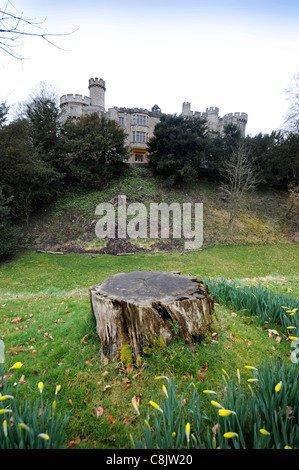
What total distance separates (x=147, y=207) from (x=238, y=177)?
750 cm

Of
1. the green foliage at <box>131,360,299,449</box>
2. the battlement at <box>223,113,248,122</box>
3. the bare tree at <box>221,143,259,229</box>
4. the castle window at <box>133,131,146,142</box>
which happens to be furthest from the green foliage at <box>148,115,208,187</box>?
the green foliage at <box>131,360,299,449</box>

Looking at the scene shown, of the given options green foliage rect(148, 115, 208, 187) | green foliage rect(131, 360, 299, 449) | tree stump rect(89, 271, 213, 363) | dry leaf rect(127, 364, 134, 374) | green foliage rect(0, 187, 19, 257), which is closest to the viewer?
green foliage rect(131, 360, 299, 449)

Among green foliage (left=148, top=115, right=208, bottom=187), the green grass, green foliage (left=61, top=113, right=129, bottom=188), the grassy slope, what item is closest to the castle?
green foliage (left=148, top=115, right=208, bottom=187)

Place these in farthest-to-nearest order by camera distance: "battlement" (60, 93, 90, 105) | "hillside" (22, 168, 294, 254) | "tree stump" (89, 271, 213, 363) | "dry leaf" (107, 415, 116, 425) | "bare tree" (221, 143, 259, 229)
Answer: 1. "battlement" (60, 93, 90, 105)
2. "bare tree" (221, 143, 259, 229)
3. "hillside" (22, 168, 294, 254)
4. "tree stump" (89, 271, 213, 363)
5. "dry leaf" (107, 415, 116, 425)

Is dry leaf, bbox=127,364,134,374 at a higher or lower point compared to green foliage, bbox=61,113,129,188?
lower

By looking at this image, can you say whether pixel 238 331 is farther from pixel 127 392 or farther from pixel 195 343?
pixel 127 392

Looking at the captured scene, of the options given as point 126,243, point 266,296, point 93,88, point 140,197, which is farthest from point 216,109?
point 266,296

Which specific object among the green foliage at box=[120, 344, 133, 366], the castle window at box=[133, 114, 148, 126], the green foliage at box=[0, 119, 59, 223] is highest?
the castle window at box=[133, 114, 148, 126]

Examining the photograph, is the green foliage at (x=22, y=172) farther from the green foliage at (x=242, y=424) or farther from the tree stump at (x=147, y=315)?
the green foliage at (x=242, y=424)

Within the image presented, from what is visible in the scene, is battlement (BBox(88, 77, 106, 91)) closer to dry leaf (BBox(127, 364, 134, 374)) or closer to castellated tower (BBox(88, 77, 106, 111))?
castellated tower (BBox(88, 77, 106, 111))

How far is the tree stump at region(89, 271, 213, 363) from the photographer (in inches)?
101

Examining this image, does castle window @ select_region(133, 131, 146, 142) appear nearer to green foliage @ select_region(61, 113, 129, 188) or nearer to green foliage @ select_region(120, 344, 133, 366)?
green foliage @ select_region(61, 113, 129, 188)

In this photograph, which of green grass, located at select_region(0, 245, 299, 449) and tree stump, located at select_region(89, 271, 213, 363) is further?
tree stump, located at select_region(89, 271, 213, 363)

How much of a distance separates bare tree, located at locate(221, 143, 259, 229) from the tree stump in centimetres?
1334
